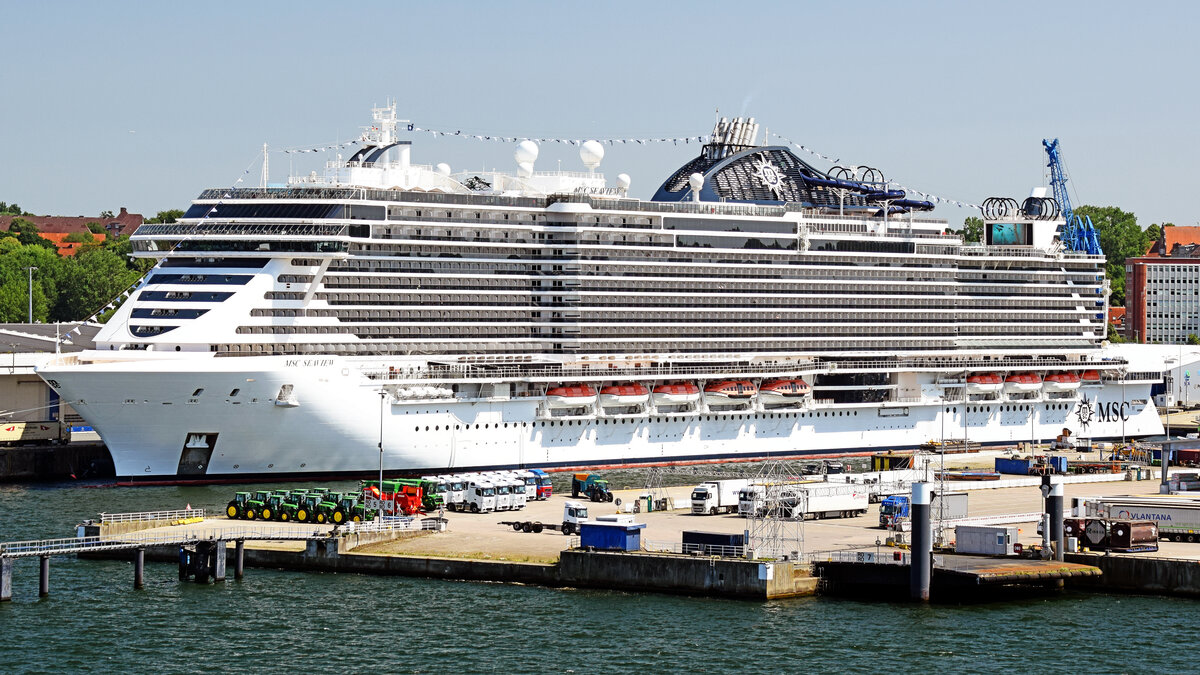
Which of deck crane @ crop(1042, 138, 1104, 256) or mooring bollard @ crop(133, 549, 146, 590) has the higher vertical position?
deck crane @ crop(1042, 138, 1104, 256)

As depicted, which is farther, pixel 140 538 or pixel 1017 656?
pixel 140 538

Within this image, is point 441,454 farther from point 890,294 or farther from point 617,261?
point 890,294

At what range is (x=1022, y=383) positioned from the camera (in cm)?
10550

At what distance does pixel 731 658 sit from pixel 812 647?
99.7 inches

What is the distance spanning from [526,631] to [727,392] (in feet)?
138

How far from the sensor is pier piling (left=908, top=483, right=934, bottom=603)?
55.1 metres

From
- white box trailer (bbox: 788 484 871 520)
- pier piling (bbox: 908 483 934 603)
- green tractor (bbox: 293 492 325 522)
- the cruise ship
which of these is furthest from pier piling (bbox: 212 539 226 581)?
pier piling (bbox: 908 483 934 603)

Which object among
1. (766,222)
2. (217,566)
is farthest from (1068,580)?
(766,222)

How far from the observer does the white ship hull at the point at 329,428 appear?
2960 inches

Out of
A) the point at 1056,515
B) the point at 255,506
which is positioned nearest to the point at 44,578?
the point at 255,506

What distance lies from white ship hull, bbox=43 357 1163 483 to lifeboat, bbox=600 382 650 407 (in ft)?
3.11

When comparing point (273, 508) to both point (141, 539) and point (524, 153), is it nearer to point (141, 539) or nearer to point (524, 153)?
point (141, 539)

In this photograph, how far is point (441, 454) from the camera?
82125mm

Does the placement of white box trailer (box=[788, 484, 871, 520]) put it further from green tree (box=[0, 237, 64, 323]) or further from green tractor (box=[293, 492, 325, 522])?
green tree (box=[0, 237, 64, 323])
